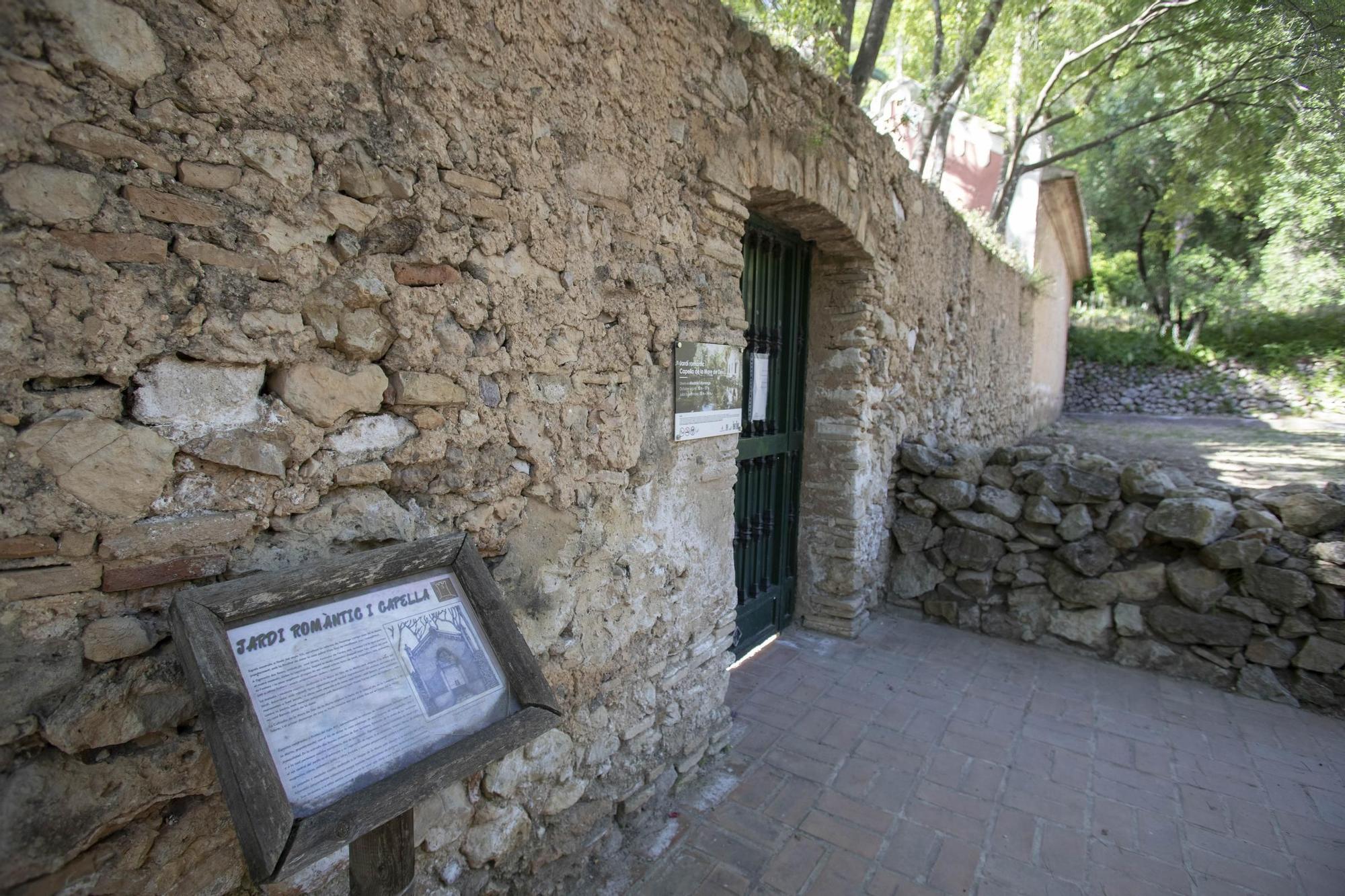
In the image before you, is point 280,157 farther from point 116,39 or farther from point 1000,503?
point 1000,503

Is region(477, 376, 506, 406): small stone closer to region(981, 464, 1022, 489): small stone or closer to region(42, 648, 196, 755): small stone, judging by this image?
region(42, 648, 196, 755): small stone

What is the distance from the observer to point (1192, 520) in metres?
3.56

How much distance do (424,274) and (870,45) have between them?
5361 millimetres

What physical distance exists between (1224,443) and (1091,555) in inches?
276

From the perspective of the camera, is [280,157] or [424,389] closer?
[280,157]

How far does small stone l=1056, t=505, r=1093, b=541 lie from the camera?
3.87 m

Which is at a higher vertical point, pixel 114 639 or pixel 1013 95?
pixel 1013 95

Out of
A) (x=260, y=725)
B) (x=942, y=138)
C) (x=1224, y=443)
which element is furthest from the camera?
(x=1224, y=443)

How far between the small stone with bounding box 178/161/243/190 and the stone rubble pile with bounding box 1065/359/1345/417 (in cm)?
1737

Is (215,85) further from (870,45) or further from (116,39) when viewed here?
(870,45)

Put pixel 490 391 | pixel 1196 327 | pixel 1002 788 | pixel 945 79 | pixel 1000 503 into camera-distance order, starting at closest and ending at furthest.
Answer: pixel 490 391
pixel 1002 788
pixel 1000 503
pixel 945 79
pixel 1196 327

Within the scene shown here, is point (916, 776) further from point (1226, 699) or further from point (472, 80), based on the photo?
point (472, 80)

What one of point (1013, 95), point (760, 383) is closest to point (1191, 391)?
point (1013, 95)

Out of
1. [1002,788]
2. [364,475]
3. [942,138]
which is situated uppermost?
[942,138]
